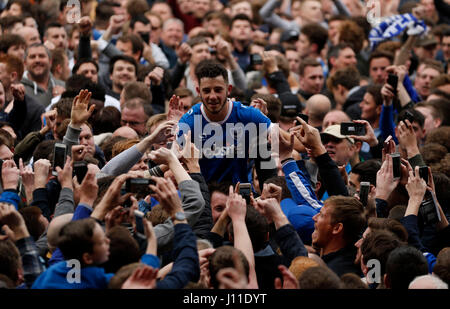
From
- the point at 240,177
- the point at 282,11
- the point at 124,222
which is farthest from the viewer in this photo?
the point at 282,11

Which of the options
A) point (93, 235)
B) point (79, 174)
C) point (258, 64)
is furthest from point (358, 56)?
point (93, 235)

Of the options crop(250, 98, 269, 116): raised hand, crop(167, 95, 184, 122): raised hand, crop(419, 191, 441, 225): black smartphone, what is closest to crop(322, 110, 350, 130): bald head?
crop(250, 98, 269, 116): raised hand

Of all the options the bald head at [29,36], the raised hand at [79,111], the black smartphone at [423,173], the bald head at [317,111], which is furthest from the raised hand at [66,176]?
the bald head at [29,36]

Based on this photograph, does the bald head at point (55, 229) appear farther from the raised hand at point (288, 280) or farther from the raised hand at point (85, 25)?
the raised hand at point (85, 25)

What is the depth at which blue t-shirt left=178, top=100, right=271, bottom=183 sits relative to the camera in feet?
25.6

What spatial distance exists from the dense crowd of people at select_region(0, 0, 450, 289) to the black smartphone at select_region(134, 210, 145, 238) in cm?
1

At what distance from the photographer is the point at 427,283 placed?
16.8 ft

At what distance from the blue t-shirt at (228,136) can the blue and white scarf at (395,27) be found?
522cm

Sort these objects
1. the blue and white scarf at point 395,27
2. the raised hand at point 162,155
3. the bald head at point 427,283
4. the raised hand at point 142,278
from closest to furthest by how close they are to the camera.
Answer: the raised hand at point 142,278
the bald head at point 427,283
the raised hand at point 162,155
the blue and white scarf at point 395,27

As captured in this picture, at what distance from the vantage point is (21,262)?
533cm

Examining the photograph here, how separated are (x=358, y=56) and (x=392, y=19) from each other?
1.14 meters

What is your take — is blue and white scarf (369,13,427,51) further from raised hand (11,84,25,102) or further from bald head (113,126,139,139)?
raised hand (11,84,25,102)

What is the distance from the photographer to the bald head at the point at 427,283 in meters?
5.09

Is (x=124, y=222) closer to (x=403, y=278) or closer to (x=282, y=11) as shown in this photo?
(x=403, y=278)
